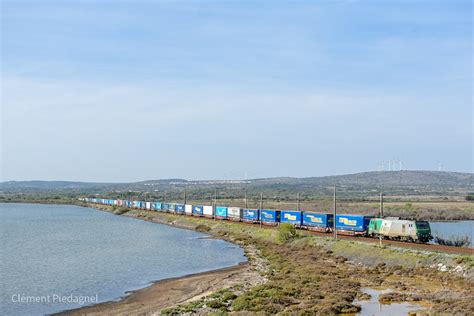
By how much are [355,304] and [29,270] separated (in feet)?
112

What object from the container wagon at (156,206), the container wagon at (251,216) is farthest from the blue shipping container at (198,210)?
the container wagon at (156,206)

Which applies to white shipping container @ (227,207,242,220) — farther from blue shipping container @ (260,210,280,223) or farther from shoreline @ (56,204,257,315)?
shoreline @ (56,204,257,315)

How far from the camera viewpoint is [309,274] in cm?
4191

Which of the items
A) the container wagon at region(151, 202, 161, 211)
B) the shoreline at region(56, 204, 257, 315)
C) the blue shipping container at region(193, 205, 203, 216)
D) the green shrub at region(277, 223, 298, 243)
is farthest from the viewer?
the container wagon at region(151, 202, 161, 211)

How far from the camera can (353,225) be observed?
2640 inches

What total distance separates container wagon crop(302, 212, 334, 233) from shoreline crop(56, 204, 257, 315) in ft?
73.3

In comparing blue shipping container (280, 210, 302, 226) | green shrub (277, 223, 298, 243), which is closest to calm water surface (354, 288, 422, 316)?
green shrub (277, 223, 298, 243)

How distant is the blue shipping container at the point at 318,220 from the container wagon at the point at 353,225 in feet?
9.21

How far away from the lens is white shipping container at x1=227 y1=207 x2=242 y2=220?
101500 mm

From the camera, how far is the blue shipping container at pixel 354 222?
214ft

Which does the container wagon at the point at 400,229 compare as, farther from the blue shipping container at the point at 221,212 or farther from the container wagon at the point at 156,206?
the container wagon at the point at 156,206

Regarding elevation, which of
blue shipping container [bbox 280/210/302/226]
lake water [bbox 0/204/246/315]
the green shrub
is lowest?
lake water [bbox 0/204/246/315]

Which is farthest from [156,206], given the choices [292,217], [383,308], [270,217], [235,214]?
[383,308]

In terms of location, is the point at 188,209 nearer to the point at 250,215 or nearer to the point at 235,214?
the point at 235,214
